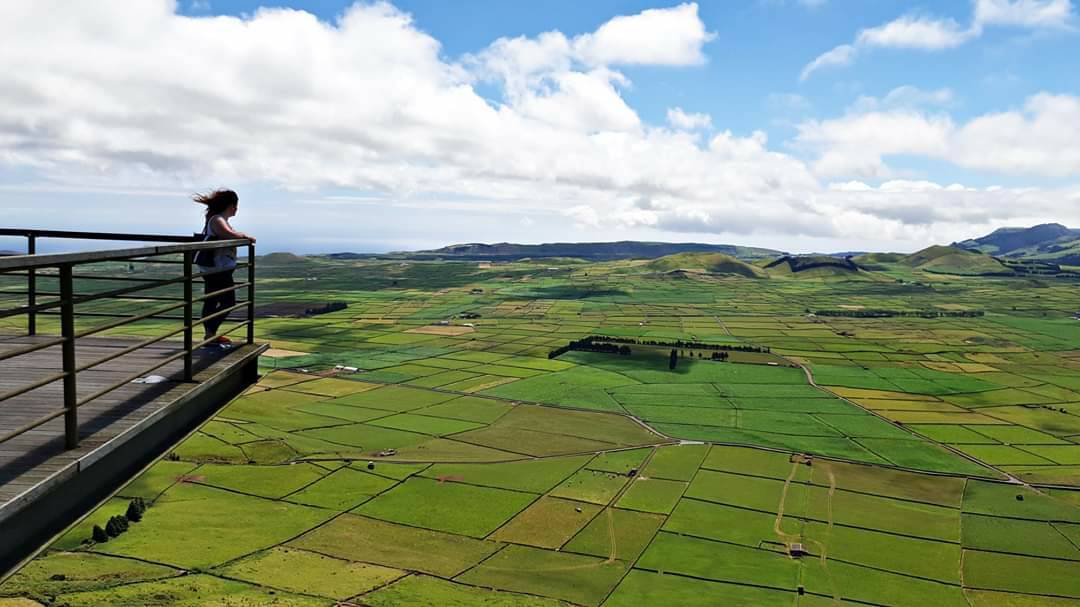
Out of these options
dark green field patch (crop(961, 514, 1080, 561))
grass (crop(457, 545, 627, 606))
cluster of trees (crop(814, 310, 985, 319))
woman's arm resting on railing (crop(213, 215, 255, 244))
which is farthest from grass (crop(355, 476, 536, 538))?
cluster of trees (crop(814, 310, 985, 319))

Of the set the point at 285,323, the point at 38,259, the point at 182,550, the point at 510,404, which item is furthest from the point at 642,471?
the point at 285,323

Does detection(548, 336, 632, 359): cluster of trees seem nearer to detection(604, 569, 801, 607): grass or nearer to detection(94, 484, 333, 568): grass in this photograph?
detection(94, 484, 333, 568): grass

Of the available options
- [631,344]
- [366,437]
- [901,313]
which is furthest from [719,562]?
[901,313]

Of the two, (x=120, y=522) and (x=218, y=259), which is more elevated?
(x=218, y=259)

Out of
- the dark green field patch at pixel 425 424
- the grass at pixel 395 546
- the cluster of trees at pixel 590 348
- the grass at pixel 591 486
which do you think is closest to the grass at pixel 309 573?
the grass at pixel 395 546

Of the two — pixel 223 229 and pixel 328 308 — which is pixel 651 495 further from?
pixel 328 308

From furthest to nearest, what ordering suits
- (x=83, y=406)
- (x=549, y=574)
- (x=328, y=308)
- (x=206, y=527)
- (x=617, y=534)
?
(x=328, y=308)
(x=617, y=534)
(x=206, y=527)
(x=549, y=574)
(x=83, y=406)

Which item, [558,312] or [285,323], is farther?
[558,312]

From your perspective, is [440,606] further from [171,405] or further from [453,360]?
[453,360]
